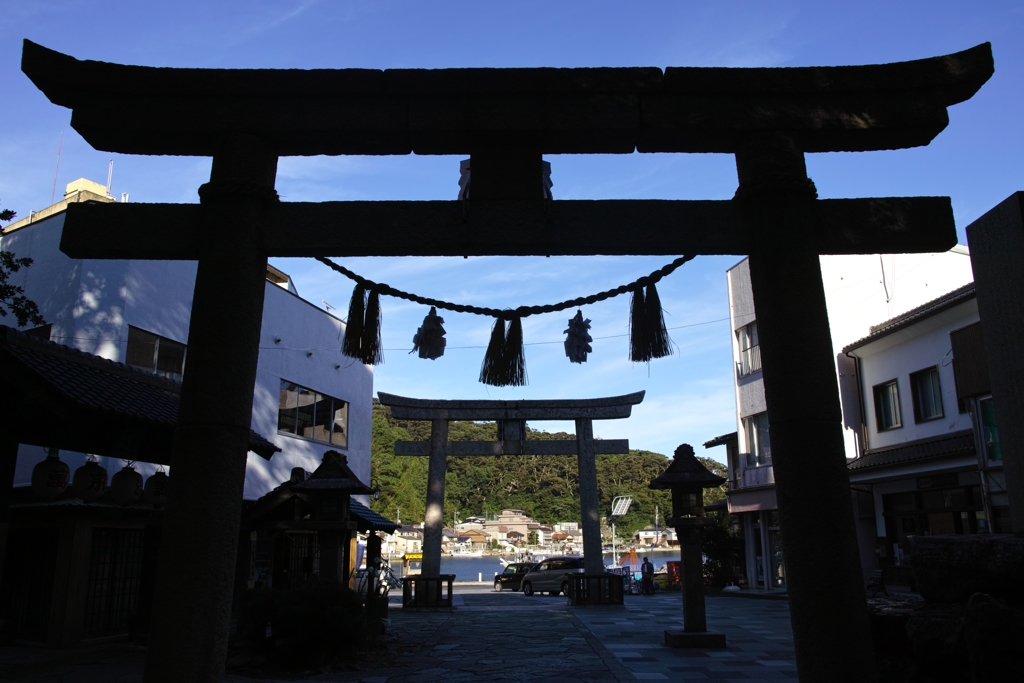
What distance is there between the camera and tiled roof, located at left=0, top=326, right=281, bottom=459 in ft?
21.6

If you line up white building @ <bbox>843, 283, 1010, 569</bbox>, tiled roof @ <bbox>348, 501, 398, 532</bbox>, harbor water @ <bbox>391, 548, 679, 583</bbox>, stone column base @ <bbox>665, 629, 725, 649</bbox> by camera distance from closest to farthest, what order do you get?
stone column base @ <bbox>665, 629, 725, 649</bbox> → white building @ <bbox>843, 283, 1010, 569</bbox> → tiled roof @ <bbox>348, 501, 398, 532</bbox> → harbor water @ <bbox>391, 548, 679, 583</bbox>

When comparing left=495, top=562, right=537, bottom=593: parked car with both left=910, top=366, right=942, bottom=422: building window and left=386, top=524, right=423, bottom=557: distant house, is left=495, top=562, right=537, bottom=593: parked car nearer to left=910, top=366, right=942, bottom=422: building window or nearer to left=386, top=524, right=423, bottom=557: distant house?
left=910, top=366, right=942, bottom=422: building window

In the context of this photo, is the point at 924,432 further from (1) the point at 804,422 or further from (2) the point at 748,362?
(1) the point at 804,422

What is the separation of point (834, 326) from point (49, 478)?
20331 millimetres

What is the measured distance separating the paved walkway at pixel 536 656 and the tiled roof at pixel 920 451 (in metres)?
4.81

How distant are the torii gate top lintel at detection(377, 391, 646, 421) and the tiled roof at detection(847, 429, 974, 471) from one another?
249 inches

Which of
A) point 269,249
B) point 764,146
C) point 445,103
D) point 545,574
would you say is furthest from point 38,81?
point 545,574

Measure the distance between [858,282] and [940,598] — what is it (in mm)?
19002

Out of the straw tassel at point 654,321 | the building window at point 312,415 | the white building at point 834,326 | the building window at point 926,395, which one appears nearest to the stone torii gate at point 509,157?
the straw tassel at point 654,321

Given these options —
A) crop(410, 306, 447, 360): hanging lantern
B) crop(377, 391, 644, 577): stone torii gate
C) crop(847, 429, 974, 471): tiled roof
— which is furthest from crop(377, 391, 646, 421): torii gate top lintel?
crop(410, 306, 447, 360): hanging lantern

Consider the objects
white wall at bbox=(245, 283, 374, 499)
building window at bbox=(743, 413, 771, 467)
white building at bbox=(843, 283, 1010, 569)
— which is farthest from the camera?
building window at bbox=(743, 413, 771, 467)

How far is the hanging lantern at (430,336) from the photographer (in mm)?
5875

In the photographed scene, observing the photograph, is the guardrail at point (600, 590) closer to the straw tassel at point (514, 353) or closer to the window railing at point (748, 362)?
the window railing at point (748, 362)

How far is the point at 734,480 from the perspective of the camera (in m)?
25.7
